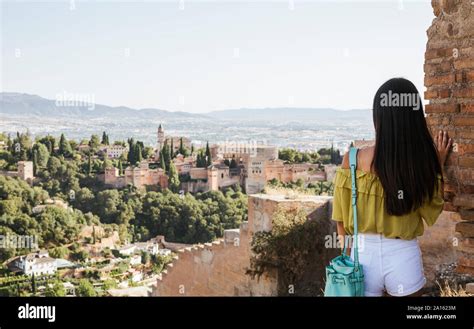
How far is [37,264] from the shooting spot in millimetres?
16359

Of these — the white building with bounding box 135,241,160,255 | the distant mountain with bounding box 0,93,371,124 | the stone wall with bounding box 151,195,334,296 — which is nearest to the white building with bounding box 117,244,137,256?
the white building with bounding box 135,241,160,255

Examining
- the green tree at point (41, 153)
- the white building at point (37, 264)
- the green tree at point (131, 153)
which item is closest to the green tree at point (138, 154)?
the green tree at point (131, 153)

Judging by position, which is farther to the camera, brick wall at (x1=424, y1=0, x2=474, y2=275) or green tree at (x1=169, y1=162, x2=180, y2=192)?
green tree at (x1=169, y1=162, x2=180, y2=192)

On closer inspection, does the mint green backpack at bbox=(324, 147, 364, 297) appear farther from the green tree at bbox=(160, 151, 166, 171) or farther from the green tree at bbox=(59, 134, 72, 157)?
the green tree at bbox=(59, 134, 72, 157)

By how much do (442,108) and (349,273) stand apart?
3.14 ft

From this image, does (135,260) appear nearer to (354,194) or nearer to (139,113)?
(139,113)

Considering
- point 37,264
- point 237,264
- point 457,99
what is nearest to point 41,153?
point 37,264

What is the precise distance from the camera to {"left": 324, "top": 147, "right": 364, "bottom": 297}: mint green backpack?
1979 mm

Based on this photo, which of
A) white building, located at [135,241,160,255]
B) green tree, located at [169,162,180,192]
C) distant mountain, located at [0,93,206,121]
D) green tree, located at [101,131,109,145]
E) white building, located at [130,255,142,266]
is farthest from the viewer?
green tree, located at [101,131,109,145]

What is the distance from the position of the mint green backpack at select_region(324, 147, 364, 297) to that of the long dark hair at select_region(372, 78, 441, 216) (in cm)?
8

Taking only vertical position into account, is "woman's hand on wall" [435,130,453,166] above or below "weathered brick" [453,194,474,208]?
above

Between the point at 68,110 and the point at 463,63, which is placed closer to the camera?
the point at 463,63
